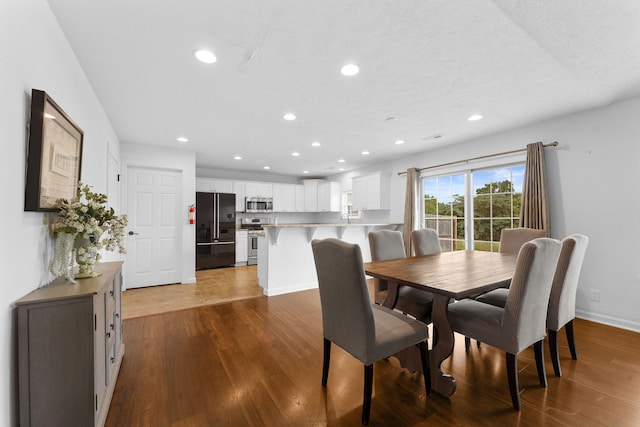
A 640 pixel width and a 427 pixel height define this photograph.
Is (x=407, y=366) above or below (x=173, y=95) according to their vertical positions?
below

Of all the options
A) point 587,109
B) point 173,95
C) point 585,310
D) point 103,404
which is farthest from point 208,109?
point 585,310

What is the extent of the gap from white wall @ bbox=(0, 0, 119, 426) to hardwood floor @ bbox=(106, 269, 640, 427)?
83 cm

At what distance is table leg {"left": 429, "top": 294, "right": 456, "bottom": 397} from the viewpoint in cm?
180

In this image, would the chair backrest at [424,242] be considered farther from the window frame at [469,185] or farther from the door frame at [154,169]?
the door frame at [154,169]

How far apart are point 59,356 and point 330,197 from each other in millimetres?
6330

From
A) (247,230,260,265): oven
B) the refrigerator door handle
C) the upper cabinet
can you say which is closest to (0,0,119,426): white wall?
the refrigerator door handle

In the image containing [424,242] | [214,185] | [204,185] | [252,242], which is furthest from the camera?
[252,242]

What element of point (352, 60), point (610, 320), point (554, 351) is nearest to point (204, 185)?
point (352, 60)

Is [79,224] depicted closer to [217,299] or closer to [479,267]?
[217,299]

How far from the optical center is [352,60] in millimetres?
2094

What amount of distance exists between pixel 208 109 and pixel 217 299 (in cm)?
258

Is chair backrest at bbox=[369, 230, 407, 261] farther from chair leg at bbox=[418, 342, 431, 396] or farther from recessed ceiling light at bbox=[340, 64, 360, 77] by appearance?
recessed ceiling light at bbox=[340, 64, 360, 77]

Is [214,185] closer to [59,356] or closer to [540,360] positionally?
[59,356]

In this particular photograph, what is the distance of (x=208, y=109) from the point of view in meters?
3.05
